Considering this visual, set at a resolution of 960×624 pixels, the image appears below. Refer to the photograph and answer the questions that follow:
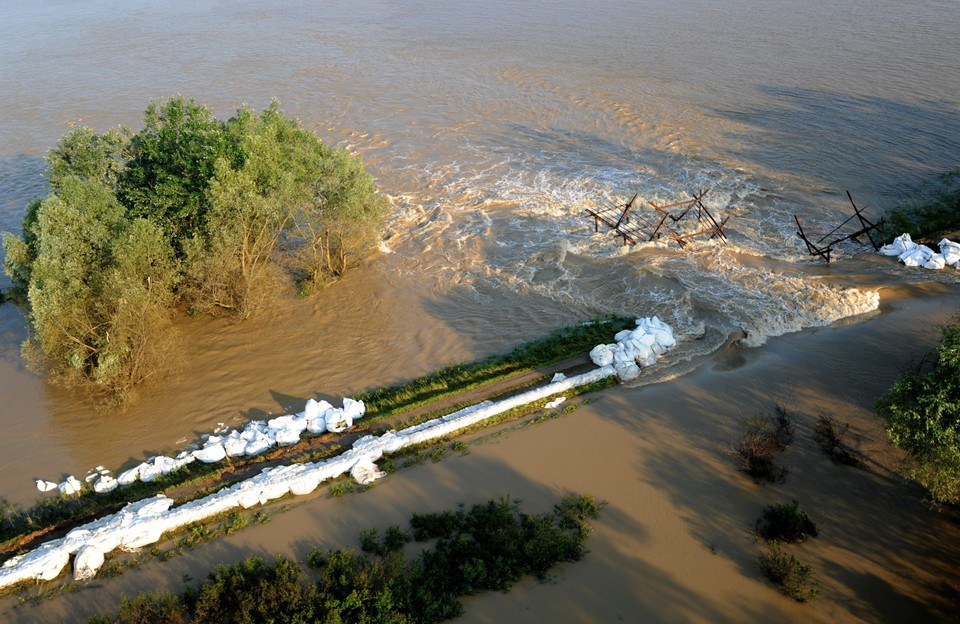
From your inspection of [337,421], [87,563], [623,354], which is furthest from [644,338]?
[87,563]

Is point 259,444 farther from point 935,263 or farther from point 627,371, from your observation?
point 935,263

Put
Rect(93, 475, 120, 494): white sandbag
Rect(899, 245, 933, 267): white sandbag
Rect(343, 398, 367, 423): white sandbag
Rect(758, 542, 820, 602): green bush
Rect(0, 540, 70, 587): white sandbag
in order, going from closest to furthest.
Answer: Rect(758, 542, 820, 602): green bush
Rect(0, 540, 70, 587): white sandbag
Rect(93, 475, 120, 494): white sandbag
Rect(343, 398, 367, 423): white sandbag
Rect(899, 245, 933, 267): white sandbag

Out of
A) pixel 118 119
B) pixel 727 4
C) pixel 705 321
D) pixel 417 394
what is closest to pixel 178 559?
pixel 417 394

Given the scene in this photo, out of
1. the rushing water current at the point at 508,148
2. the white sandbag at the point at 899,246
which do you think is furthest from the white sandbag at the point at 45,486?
the white sandbag at the point at 899,246

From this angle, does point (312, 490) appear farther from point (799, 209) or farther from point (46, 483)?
point (799, 209)

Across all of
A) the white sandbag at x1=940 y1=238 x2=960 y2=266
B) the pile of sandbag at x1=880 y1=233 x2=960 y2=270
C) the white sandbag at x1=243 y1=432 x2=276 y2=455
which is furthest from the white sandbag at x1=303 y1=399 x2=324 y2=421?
the white sandbag at x1=940 y1=238 x2=960 y2=266

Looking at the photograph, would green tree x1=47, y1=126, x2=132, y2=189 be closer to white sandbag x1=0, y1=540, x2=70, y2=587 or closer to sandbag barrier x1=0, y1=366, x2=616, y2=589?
sandbag barrier x1=0, y1=366, x2=616, y2=589
